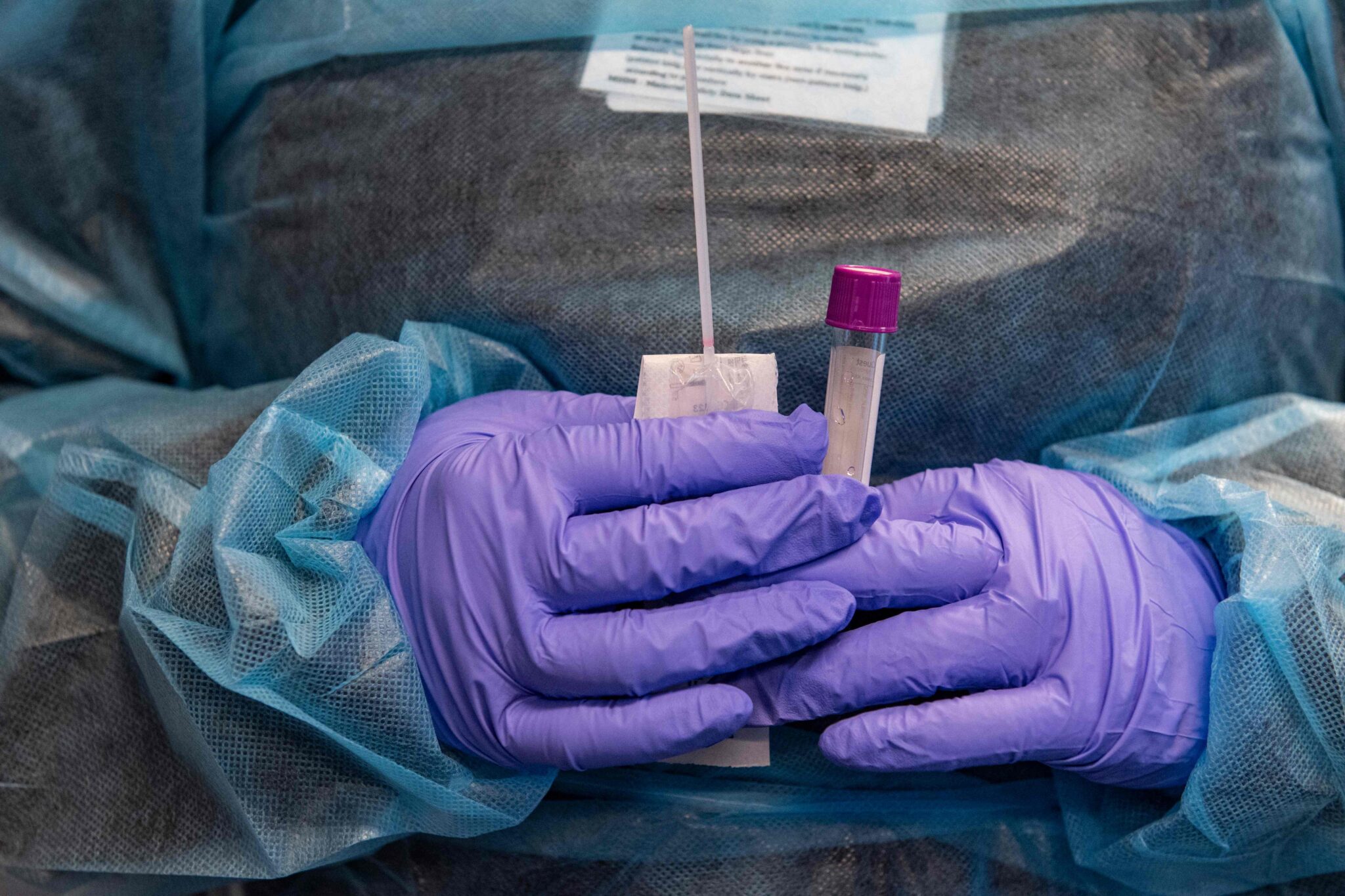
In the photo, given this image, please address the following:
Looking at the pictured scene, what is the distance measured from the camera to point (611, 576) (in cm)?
74

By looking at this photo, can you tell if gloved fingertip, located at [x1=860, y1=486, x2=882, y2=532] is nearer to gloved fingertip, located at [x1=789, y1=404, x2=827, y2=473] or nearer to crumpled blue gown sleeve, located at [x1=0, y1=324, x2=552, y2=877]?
gloved fingertip, located at [x1=789, y1=404, x2=827, y2=473]

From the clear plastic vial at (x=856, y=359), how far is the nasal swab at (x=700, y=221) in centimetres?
9

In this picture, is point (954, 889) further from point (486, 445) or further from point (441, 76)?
point (441, 76)

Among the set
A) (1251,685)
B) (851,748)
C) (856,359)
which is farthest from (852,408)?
(1251,685)

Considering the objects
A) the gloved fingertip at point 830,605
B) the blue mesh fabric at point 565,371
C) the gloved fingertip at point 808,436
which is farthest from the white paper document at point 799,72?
the gloved fingertip at point 830,605

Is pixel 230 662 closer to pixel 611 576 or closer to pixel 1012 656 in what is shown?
pixel 611 576

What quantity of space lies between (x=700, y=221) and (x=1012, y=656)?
41 cm

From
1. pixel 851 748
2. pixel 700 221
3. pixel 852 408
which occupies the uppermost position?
pixel 700 221

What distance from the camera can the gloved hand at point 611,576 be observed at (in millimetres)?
722

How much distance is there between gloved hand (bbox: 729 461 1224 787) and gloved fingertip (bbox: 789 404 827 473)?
8cm

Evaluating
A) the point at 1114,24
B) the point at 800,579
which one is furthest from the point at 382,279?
the point at 1114,24

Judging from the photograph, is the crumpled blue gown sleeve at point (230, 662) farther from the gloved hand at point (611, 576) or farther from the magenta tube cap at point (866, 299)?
the magenta tube cap at point (866, 299)

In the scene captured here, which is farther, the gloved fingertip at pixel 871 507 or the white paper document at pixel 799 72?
the white paper document at pixel 799 72

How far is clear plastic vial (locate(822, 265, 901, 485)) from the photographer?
72cm
